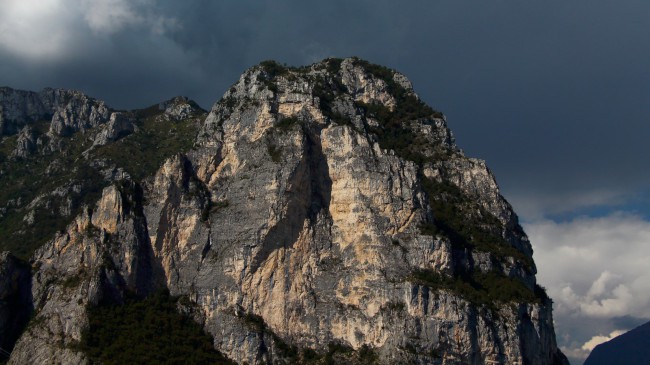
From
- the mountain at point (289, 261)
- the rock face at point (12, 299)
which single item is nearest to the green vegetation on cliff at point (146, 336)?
the mountain at point (289, 261)

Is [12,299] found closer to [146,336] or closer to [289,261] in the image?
[146,336]

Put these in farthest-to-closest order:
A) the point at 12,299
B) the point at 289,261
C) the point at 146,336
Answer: the point at 12,299
the point at 289,261
the point at 146,336

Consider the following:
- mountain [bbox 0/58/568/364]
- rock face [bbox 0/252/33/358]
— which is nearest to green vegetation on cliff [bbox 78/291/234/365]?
mountain [bbox 0/58/568/364]

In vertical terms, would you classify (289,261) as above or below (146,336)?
above

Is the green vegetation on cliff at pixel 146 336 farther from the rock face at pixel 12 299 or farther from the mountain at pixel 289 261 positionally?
the rock face at pixel 12 299

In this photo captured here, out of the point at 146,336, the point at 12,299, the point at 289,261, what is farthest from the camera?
the point at 12,299

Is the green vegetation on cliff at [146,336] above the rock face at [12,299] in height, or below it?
below

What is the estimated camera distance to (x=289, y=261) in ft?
338

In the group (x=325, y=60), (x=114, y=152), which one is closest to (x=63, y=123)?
(x=114, y=152)

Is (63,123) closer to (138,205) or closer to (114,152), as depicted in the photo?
(114,152)

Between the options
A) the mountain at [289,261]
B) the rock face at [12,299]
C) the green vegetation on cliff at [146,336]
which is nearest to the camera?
the green vegetation on cliff at [146,336]

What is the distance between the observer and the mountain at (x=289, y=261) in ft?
316

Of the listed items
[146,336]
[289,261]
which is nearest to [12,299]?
[146,336]

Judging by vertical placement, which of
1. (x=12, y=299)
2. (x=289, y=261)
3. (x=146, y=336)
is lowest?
(x=146, y=336)
